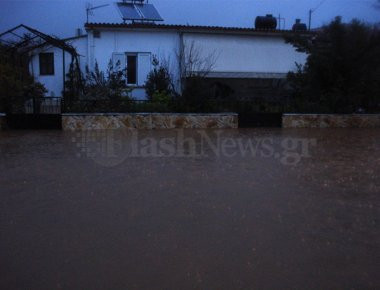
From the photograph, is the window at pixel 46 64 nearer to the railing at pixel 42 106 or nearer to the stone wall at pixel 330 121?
the railing at pixel 42 106

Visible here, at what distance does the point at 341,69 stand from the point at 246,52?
5.74 metres

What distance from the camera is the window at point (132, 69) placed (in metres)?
19.7

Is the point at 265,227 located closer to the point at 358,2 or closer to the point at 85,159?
the point at 85,159

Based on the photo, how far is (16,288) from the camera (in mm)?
3303

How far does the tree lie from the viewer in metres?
15.0

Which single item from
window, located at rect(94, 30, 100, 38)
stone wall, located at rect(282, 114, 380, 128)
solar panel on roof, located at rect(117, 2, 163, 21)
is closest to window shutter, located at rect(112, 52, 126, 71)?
window, located at rect(94, 30, 100, 38)

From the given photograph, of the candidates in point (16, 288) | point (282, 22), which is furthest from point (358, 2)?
point (16, 288)

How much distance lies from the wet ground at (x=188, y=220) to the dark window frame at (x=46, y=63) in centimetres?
1179

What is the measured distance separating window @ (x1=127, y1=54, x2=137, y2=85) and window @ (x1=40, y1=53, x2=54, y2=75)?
11.9 feet

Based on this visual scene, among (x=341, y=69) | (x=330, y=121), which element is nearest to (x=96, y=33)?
(x=341, y=69)

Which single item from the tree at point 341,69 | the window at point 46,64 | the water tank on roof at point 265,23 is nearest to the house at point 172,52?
the window at point 46,64

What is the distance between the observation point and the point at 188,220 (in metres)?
4.83

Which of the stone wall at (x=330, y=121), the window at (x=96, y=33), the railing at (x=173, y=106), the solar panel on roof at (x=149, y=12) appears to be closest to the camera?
the railing at (x=173, y=106)

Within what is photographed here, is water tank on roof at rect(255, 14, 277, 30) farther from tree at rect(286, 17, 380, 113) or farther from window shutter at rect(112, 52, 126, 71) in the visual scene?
window shutter at rect(112, 52, 126, 71)
